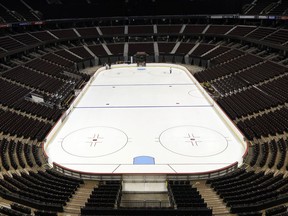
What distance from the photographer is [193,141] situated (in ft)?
56.1

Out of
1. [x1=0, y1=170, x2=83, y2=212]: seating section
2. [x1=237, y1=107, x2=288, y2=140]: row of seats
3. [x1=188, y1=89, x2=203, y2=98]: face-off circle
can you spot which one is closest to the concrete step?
[x1=0, y1=170, x2=83, y2=212]: seating section

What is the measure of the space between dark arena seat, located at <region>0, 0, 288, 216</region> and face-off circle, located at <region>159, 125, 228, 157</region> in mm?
1744

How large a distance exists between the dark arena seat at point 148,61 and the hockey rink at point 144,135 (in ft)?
3.29

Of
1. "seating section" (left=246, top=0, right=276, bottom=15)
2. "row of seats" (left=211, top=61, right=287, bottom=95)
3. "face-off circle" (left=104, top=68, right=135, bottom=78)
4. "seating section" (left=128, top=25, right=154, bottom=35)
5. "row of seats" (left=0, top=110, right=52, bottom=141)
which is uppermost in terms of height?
"seating section" (left=246, top=0, right=276, bottom=15)

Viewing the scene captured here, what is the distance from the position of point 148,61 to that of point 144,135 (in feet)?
78.2

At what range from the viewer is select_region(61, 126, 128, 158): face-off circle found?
52.9ft

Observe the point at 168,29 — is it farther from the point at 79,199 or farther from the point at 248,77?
the point at 79,199

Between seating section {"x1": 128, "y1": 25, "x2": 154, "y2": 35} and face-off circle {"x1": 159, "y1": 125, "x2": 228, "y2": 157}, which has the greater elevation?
seating section {"x1": 128, "y1": 25, "x2": 154, "y2": 35}

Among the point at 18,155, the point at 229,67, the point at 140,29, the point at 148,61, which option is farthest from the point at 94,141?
the point at 140,29

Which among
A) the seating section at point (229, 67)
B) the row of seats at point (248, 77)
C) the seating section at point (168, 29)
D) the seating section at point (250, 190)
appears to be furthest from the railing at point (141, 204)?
the seating section at point (168, 29)

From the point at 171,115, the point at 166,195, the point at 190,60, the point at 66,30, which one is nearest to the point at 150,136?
the point at 171,115

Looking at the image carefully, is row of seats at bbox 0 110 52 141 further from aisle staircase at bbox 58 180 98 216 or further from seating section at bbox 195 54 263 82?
seating section at bbox 195 54 263 82

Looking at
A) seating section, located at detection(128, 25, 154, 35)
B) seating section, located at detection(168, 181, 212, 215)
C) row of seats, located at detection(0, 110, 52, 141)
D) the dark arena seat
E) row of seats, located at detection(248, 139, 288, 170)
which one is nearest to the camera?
seating section, located at detection(168, 181, 212, 215)

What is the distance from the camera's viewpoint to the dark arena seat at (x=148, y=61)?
10.5m
